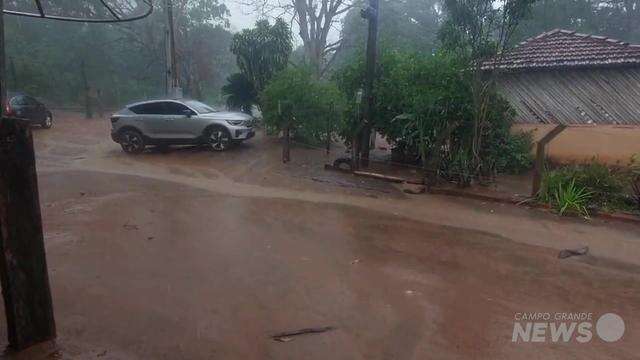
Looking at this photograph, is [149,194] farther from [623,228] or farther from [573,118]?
[573,118]

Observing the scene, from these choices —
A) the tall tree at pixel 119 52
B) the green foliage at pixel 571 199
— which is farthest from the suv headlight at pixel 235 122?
the tall tree at pixel 119 52

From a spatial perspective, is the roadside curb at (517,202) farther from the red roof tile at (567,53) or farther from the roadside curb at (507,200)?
the red roof tile at (567,53)

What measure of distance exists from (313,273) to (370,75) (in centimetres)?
760

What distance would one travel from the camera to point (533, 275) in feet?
19.1

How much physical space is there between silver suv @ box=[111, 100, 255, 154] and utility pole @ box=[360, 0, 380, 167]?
12.3 feet

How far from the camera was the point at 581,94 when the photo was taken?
42.7 feet

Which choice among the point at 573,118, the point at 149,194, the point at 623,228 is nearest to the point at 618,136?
the point at 573,118

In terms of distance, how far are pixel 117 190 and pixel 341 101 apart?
638cm

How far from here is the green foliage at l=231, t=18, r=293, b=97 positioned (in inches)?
639

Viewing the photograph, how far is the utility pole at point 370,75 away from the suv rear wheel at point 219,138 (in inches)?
157

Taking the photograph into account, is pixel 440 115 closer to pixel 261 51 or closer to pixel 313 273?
pixel 313 273

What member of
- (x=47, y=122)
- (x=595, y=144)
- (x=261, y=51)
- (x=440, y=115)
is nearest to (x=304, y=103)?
(x=261, y=51)

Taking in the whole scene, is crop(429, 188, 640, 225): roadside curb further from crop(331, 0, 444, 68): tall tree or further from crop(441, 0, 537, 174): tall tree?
crop(331, 0, 444, 68): tall tree

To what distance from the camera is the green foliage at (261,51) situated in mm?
16234
